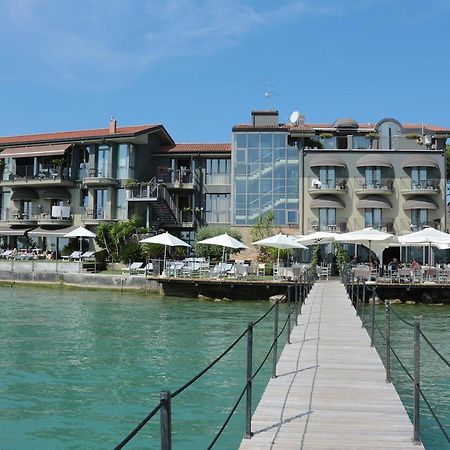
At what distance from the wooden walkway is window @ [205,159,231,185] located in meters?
35.3

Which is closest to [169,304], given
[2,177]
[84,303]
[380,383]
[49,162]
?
[84,303]

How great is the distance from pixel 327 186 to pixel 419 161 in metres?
A: 6.94

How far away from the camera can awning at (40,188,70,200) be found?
46.8 m

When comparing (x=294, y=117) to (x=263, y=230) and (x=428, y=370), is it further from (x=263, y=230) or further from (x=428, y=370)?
(x=428, y=370)

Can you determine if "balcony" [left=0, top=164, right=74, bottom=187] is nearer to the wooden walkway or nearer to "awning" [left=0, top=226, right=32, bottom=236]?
"awning" [left=0, top=226, right=32, bottom=236]

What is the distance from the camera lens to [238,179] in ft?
149

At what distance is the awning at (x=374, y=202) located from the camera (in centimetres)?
4353

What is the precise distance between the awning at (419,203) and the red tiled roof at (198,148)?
1435cm

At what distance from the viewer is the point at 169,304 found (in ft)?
93.8

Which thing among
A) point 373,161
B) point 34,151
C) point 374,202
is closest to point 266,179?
point 373,161

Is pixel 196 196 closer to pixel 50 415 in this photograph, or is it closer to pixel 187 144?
pixel 187 144

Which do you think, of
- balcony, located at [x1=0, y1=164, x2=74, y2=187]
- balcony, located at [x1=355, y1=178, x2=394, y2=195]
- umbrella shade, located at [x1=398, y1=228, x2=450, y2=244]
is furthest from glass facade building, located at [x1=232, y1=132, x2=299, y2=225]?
umbrella shade, located at [x1=398, y1=228, x2=450, y2=244]

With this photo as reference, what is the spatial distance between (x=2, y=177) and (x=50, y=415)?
42.8 m

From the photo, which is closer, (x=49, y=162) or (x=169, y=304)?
(x=169, y=304)
